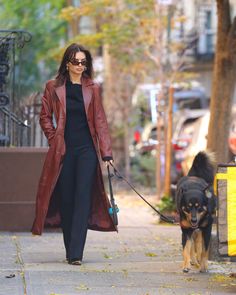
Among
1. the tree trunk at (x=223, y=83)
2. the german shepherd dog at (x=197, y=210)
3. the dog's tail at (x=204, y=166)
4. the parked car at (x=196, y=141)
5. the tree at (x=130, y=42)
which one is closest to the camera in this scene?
the german shepherd dog at (x=197, y=210)

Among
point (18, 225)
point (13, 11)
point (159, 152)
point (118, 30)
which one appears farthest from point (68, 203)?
point (13, 11)

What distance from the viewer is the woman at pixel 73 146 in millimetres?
9719

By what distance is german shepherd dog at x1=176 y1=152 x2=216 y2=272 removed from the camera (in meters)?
9.21

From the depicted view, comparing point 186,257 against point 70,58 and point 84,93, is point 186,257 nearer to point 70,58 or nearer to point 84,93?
point 84,93

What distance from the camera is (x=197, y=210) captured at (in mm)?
9211

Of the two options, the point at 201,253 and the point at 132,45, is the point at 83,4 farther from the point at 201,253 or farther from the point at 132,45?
the point at 201,253

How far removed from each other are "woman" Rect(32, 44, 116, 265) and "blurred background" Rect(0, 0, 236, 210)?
289 cm

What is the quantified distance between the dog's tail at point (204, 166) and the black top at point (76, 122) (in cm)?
106

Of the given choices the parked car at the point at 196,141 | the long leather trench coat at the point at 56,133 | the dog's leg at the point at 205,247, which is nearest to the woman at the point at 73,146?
the long leather trench coat at the point at 56,133

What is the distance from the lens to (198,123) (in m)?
20.8

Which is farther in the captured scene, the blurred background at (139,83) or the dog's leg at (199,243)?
the blurred background at (139,83)

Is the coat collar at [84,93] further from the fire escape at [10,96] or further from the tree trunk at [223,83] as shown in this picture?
the tree trunk at [223,83]

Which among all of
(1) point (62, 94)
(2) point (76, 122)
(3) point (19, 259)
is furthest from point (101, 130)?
(3) point (19, 259)

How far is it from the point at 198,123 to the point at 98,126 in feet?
36.9
